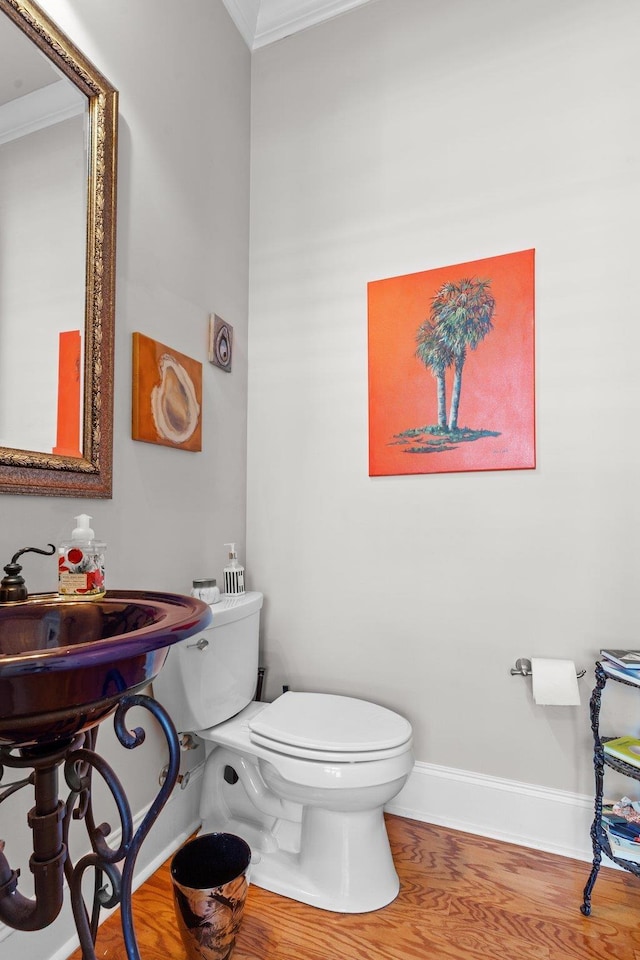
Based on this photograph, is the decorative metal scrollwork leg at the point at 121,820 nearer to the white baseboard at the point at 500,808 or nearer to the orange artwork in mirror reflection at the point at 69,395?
the orange artwork in mirror reflection at the point at 69,395

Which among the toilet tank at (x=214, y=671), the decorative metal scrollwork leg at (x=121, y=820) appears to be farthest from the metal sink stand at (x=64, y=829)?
the toilet tank at (x=214, y=671)

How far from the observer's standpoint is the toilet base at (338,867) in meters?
1.34

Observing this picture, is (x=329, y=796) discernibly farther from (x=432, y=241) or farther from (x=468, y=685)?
(x=432, y=241)

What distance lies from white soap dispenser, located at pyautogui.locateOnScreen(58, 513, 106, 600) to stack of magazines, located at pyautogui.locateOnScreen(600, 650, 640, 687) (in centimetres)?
127

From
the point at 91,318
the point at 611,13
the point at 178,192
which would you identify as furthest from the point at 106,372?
the point at 611,13

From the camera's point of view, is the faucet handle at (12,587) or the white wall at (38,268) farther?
the white wall at (38,268)

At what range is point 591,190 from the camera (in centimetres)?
159

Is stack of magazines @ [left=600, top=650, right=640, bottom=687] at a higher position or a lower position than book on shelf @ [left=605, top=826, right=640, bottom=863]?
higher

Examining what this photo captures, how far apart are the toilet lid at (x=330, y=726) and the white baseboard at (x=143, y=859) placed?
1.26 feet

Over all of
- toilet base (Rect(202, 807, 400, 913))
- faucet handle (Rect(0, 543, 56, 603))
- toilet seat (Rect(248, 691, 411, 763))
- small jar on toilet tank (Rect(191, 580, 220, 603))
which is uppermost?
faucet handle (Rect(0, 543, 56, 603))

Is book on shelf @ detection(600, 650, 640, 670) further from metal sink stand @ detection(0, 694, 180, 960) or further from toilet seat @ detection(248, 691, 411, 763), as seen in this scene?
metal sink stand @ detection(0, 694, 180, 960)

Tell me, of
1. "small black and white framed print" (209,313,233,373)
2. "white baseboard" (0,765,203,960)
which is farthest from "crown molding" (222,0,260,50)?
"white baseboard" (0,765,203,960)

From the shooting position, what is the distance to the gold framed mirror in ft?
3.64

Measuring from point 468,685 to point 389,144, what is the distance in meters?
1.89
